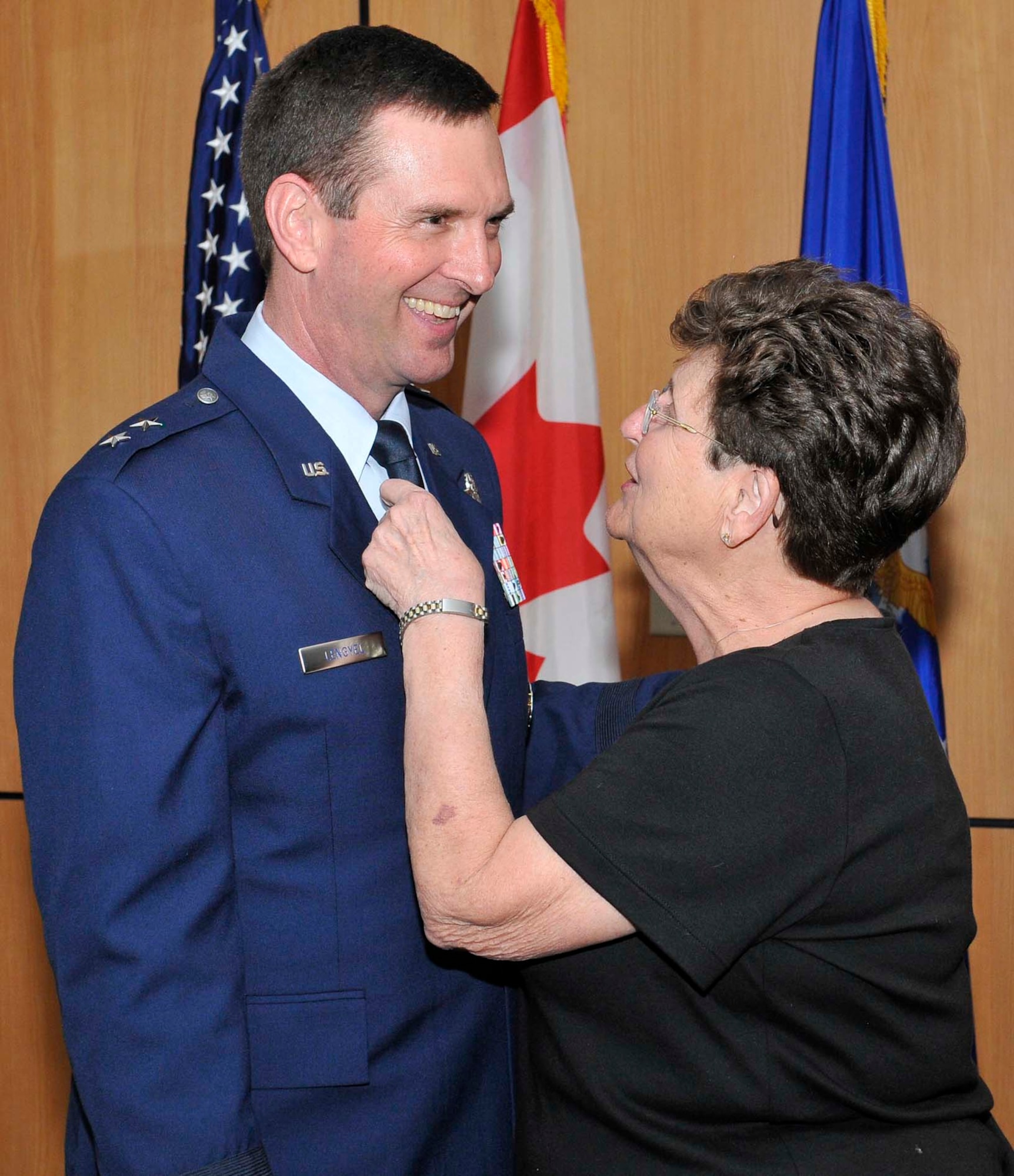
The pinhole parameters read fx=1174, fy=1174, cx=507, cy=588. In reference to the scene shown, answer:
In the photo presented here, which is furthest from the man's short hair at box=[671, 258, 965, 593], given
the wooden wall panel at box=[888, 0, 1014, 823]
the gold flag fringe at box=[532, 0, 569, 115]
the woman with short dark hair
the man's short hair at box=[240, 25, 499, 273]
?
the gold flag fringe at box=[532, 0, 569, 115]

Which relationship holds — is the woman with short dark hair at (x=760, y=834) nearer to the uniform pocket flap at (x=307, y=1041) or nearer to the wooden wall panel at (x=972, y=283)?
the uniform pocket flap at (x=307, y=1041)

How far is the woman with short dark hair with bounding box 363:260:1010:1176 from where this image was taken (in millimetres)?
1199

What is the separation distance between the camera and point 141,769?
1164 mm

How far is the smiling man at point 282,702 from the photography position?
1169 millimetres

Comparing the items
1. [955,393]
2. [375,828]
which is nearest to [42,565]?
[375,828]

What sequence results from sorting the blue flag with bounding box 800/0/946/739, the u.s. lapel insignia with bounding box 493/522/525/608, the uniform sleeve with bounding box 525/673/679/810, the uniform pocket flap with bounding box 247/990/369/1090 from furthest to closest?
the blue flag with bounding box 800/0/946/739 < the uniform sleeve with bounding box 525/673/679/810 < the u.s. lapel insignia with bounding box 493/522/525/608 < the uniform pocket flap with bounding box 247/990/369/1090

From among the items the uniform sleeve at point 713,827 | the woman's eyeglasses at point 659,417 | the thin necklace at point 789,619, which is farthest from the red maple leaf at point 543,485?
the uniform sleeve at point 713,827

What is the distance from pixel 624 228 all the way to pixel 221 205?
0.99 m

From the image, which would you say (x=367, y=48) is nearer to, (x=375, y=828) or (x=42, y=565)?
(x=42, y=565)

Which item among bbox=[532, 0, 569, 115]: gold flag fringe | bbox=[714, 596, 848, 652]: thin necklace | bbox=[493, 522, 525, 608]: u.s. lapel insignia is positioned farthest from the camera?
bbox=[532, 0, 569, 115]: gold flag fringe

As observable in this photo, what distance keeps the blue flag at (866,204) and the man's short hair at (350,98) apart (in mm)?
1355

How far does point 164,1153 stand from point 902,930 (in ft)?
2.62

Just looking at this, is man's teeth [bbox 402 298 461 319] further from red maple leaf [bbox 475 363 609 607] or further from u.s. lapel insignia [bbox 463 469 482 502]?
red maple leaf [bbox 475 363 609 607]

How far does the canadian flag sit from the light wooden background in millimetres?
238
